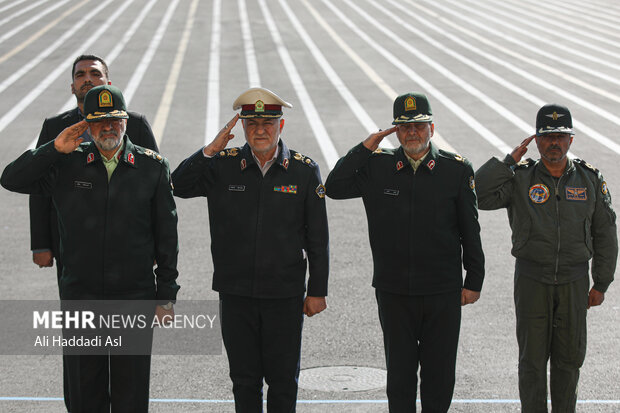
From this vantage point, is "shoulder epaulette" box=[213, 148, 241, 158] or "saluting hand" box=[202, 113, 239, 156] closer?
"saluting hand" box=[202, 113, 239, 156]

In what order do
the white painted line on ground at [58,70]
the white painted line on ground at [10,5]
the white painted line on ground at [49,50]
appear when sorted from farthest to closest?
the white painted line on ground at [10,5], the white painted line on ground at [49,50], the white painted line on ground at [58,70]

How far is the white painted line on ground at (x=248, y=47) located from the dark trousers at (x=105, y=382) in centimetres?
2016

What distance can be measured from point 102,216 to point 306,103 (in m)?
18.6

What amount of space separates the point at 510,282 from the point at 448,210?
5.18 meters

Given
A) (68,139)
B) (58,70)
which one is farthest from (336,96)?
(68,139)

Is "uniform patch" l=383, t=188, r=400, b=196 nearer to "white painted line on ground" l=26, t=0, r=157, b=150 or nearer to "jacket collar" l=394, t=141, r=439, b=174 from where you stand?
"jacket collar" l=394, t=141, r=439, b=174

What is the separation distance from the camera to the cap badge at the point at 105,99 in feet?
17.0

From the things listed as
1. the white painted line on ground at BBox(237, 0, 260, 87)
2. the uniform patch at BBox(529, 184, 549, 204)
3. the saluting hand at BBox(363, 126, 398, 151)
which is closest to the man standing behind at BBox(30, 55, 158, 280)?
the saluting hand at BBox(363, 126, 398, 151)

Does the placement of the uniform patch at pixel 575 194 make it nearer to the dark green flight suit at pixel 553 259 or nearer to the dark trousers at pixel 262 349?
the dark green flight suit at pixel 553 259

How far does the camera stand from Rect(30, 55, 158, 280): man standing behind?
6.12 m

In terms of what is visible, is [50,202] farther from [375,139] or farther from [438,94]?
[438,94]

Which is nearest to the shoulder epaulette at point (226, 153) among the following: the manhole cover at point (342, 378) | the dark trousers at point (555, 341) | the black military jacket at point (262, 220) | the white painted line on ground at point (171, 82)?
the black military jacket at point (262, 220)

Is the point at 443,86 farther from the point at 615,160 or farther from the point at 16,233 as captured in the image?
the point at 16,233

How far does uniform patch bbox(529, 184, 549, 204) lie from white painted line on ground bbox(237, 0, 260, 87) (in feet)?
63.9
